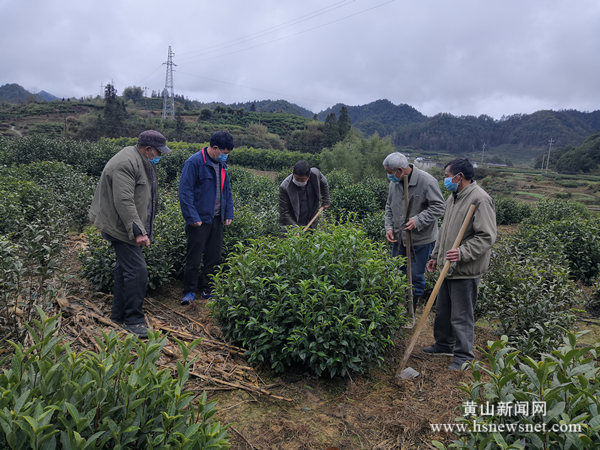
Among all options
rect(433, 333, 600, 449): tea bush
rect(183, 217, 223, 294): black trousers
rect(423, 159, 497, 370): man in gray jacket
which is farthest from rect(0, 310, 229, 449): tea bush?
rect(183, 217, 223, 294): black trousers

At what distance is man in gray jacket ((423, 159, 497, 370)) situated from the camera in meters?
3.29

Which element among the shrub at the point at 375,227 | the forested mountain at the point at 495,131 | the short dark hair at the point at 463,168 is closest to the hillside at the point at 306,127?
the forested mountain at the point at 495,131

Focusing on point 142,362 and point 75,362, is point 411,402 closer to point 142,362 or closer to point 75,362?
point 142,362

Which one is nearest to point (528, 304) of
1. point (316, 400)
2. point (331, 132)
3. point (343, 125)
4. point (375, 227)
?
point (316, 400)

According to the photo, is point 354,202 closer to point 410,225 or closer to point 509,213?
point 410,225

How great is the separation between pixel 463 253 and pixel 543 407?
1.77 meters

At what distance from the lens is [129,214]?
11.5 feet

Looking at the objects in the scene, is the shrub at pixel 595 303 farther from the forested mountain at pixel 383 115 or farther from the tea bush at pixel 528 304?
the forested mountain at pixel 383 115

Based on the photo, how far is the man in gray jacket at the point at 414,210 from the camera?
4.35 metres

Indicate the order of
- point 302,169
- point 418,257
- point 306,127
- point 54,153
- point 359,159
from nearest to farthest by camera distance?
1. point 418,257
2. point 302,169
3. point 54,153
4. point 359,159
5. point 306,127

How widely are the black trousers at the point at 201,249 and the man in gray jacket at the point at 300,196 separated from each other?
917 millimetres

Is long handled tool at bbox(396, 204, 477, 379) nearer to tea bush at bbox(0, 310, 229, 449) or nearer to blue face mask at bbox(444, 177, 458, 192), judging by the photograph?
blue face mask at bbox(444, 177, 458, 192)

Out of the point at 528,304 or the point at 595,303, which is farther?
the point at 595,303

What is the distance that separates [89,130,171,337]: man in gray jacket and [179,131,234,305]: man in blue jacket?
68 cm
